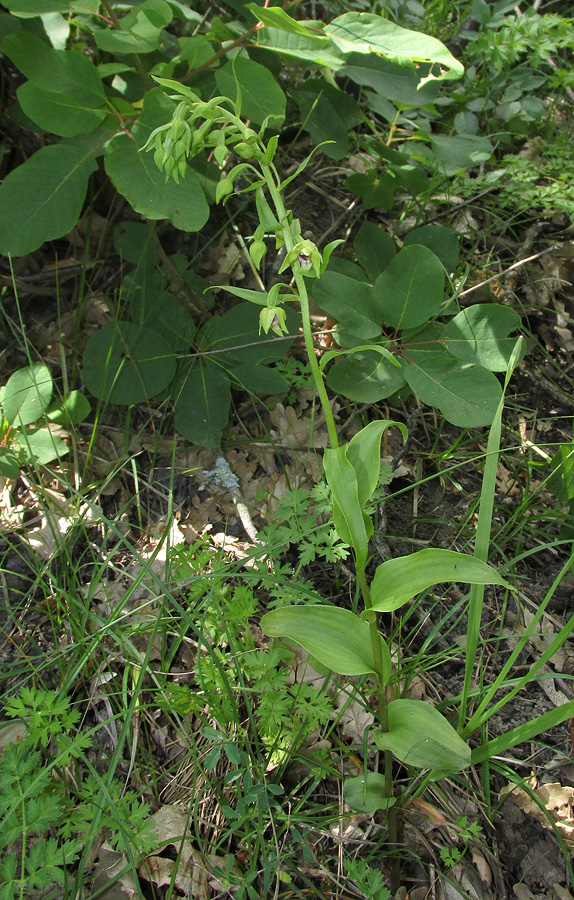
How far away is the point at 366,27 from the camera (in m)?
1.75

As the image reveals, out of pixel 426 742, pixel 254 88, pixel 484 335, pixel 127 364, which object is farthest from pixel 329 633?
pixel 254 88

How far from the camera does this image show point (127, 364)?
2.17 meters

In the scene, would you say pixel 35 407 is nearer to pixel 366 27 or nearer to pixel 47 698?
pixel 47 698

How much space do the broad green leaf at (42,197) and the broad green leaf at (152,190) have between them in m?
0.13

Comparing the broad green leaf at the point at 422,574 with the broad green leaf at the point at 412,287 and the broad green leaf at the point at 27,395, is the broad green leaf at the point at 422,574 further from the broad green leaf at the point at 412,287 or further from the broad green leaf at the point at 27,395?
the broad green leaf at the point at 27,395

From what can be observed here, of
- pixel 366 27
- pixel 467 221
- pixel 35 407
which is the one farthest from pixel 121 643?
pixel 467 221

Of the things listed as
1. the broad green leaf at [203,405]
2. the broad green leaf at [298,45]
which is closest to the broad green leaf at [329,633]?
the broad green leaf at [203,405]

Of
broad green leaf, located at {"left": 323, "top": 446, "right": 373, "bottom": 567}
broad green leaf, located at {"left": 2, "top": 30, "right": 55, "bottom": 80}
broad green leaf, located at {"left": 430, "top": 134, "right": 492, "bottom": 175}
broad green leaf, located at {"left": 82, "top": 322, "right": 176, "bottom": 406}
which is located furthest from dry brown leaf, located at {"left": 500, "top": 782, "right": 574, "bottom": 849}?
broad green leaf, located at {"left": 2, "top": 30, "right": 55, "bottom": 80}

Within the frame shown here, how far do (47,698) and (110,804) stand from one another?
296mm

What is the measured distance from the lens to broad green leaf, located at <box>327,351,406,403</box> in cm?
193

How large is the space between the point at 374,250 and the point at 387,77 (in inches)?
23.2

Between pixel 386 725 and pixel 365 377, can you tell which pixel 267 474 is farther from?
pixel 386 725

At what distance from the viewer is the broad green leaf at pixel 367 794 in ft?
4.69

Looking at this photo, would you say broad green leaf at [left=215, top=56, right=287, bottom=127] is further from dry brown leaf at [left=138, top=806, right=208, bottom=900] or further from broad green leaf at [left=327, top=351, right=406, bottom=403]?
dry brown leaf at [left=138, top=806, right=208, bottom=900]
